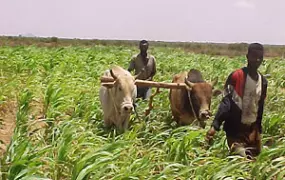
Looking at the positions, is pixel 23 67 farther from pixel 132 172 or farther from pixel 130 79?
pixel 132 172

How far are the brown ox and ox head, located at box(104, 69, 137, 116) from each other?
72cm

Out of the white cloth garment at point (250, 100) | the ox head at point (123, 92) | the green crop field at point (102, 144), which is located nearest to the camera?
the green crop field at point (102, 144)

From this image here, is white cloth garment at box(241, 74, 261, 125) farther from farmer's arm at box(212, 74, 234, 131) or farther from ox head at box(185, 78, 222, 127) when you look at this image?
ox head at box(185, 78, 222, 127)

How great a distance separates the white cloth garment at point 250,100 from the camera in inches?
172

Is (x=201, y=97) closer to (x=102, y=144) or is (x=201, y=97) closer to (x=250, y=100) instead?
(x=250, y=100)

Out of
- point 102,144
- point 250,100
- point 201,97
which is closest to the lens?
point 250,100

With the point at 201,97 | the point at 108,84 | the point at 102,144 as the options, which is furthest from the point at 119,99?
the point at 102,144

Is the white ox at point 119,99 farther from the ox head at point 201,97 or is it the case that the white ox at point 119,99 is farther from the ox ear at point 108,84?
the ox head at point 201,97

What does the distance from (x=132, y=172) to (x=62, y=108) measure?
9.33ft

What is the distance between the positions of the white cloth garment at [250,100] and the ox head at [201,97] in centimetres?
102

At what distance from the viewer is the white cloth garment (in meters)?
4.37

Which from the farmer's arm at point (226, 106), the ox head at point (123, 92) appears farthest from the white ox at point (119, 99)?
the farmer's arm at point (226, 106)

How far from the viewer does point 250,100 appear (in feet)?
14.4

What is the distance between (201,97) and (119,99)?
40.4 inches
